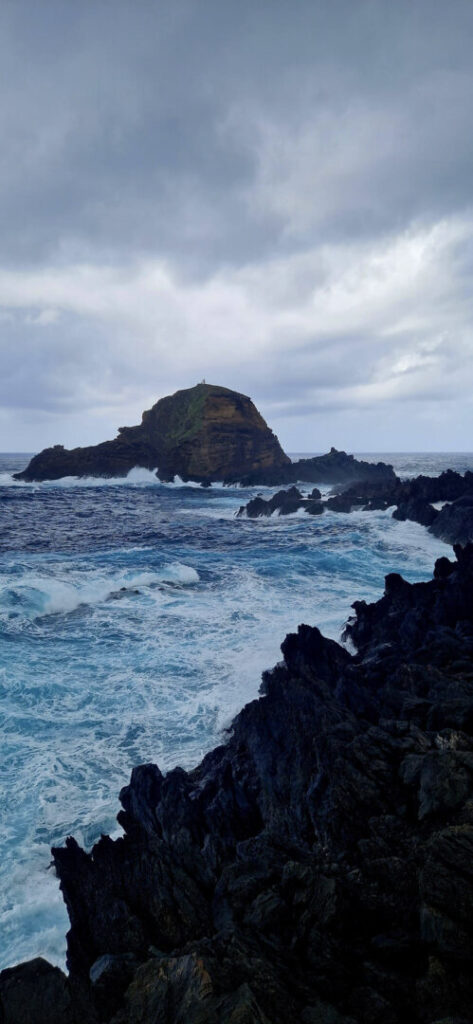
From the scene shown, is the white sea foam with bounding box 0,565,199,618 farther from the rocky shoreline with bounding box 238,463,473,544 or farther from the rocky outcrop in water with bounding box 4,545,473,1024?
the rocky shoreline with bounding box 238,463,473,544

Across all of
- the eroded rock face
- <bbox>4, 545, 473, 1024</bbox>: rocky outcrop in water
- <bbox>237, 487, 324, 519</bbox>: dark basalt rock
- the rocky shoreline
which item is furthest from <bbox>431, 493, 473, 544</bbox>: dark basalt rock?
the eroded rock face

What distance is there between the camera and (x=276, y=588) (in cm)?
2158

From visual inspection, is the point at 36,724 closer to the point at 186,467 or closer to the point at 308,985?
the point at 308,985

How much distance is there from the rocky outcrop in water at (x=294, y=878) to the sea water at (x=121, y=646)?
4.87ft

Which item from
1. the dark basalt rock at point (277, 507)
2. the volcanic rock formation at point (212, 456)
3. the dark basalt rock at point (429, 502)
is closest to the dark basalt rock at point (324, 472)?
the volcanic rock formation at point (212, 456)

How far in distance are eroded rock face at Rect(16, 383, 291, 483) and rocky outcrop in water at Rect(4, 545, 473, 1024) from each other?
80.5 meters

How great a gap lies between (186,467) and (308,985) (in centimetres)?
8903

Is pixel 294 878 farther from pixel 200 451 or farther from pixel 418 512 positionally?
pixel 200 451

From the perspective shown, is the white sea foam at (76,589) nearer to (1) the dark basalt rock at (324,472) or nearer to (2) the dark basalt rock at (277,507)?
(2) the dark basalt rock at (277,507)

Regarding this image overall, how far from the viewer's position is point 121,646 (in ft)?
49.3

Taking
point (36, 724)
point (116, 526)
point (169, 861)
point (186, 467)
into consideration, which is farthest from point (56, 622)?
point (186, 467)

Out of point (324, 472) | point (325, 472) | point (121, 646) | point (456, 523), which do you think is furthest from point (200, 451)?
point (121, 646)

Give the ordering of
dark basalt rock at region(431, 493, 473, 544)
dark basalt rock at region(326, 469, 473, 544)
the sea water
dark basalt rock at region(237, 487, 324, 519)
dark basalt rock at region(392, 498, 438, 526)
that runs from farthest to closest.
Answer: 1. dark basalt rock at region(237, 487, 324, 519)
2. dark basalt rock at region(392, 498, 438, 526)
3. dark basalt rock at region(326, 469, 473, 544)
4. dark basalt rock at region(431, 493, 473, 544)
5. the sea water

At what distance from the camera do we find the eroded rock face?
8988cm
